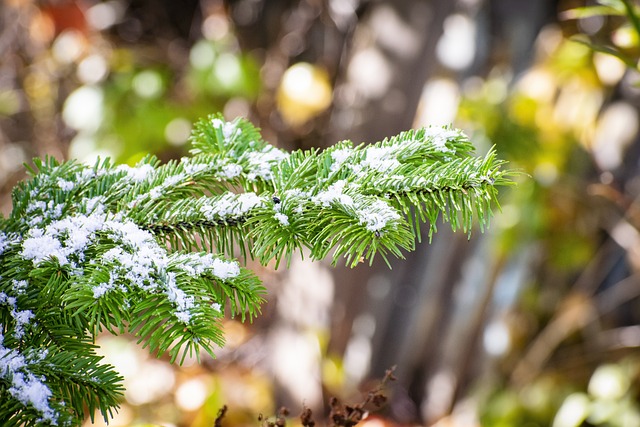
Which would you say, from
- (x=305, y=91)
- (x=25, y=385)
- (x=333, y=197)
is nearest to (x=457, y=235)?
(x=305, y=91)

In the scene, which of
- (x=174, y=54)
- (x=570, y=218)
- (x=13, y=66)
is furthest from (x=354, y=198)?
(x=13, y=66)

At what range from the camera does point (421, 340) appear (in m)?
1.49

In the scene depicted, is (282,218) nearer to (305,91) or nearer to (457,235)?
(457,235)

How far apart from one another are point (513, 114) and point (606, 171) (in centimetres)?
31

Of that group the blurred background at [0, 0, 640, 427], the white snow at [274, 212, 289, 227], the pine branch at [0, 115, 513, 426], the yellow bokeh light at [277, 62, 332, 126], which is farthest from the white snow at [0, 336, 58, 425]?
the yellow bokeh light at [277, 62, 332, 126]

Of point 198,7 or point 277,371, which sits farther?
point 198,7

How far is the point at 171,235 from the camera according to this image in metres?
0.48

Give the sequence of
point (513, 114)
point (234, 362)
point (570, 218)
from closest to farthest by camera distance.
→ 1. point (513, 114)
2. point (570, 218)
3. point (234, 362)

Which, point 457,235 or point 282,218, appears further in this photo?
point 457,235

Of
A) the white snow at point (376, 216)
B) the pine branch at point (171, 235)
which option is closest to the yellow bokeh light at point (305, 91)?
the pine branch at point (171, 235)

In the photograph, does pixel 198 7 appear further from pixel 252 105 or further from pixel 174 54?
pixel 252 105

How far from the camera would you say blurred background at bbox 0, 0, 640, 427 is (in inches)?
53.1

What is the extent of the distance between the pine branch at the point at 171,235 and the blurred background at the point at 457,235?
748mm

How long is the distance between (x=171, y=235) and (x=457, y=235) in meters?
1.04
